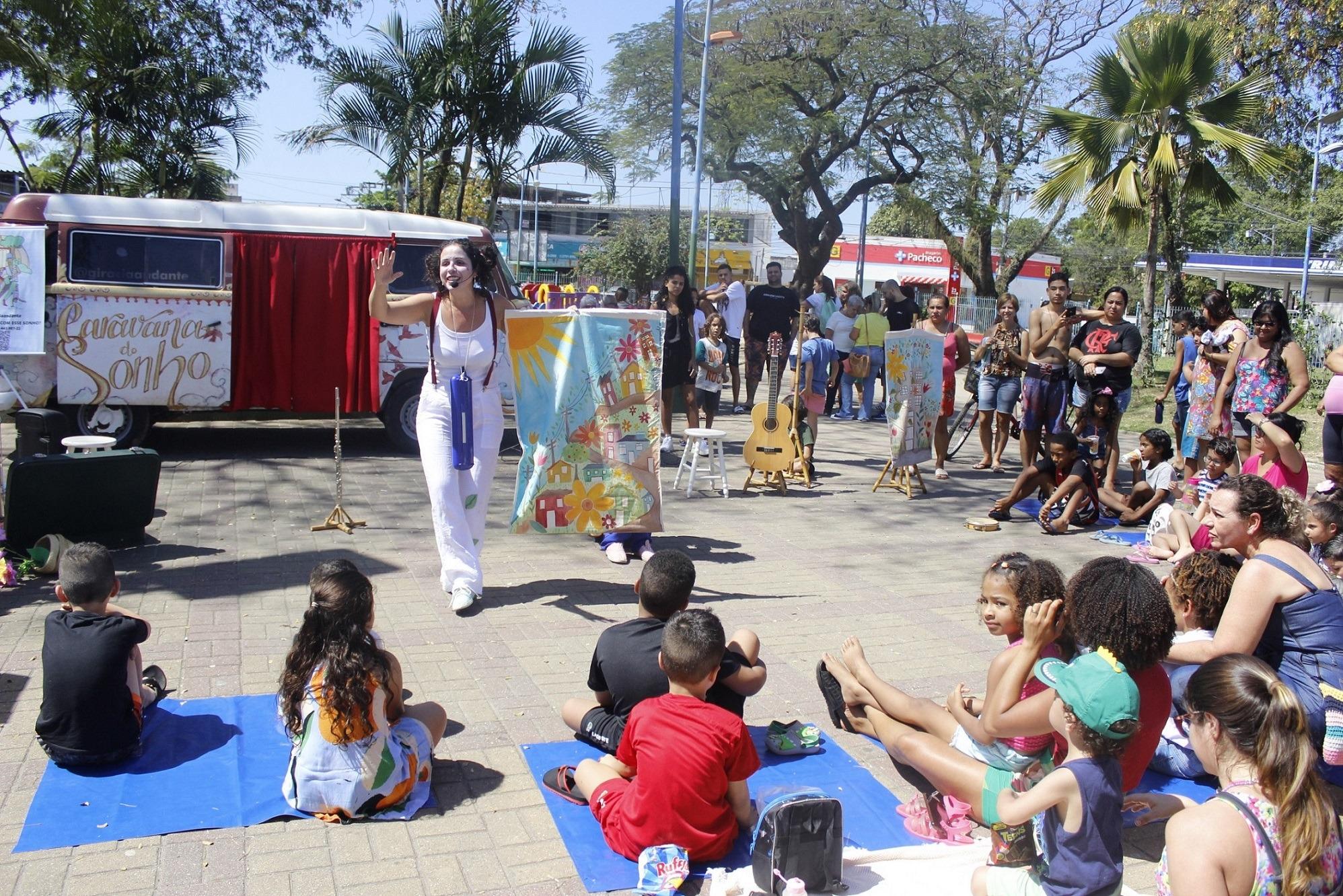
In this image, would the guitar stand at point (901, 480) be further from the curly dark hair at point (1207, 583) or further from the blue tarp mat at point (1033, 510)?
the curly dark hair at point (1207, 583)

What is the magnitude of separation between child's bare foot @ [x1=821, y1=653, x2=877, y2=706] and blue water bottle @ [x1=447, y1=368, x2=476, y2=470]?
2388 millimetres

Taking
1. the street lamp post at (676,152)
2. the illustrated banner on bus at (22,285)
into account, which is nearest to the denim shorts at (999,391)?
the street lamp post at (676,152)

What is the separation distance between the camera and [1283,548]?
166 inches

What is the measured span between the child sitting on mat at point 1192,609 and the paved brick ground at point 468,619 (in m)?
0.51

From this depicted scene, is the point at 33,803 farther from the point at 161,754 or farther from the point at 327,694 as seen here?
the point at 327,694

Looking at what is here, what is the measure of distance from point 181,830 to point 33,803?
0.57m

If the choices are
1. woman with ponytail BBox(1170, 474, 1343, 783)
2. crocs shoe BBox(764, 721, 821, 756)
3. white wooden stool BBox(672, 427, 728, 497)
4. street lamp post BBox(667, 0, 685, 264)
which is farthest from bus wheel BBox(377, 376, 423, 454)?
woman with ponytail BBox(1170, 474, 1343, 783)

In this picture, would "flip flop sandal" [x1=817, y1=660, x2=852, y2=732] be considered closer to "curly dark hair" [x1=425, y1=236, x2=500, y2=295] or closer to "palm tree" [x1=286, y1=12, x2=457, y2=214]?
"curly dark hair" [x1=425, y1=236, x2=500, y2=295]

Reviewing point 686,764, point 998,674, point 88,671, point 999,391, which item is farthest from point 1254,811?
point 999,391

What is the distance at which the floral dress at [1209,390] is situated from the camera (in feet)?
30.6

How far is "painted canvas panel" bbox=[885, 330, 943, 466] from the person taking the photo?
1036 cm

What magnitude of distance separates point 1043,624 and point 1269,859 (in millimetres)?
1330

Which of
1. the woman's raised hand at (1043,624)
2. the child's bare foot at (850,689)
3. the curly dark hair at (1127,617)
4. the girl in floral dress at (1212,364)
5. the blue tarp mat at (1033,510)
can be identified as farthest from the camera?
the blue tarp mat at (1033,510)

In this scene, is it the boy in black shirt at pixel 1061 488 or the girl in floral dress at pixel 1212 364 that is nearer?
the boy in black shirt at pixel 1061 488
